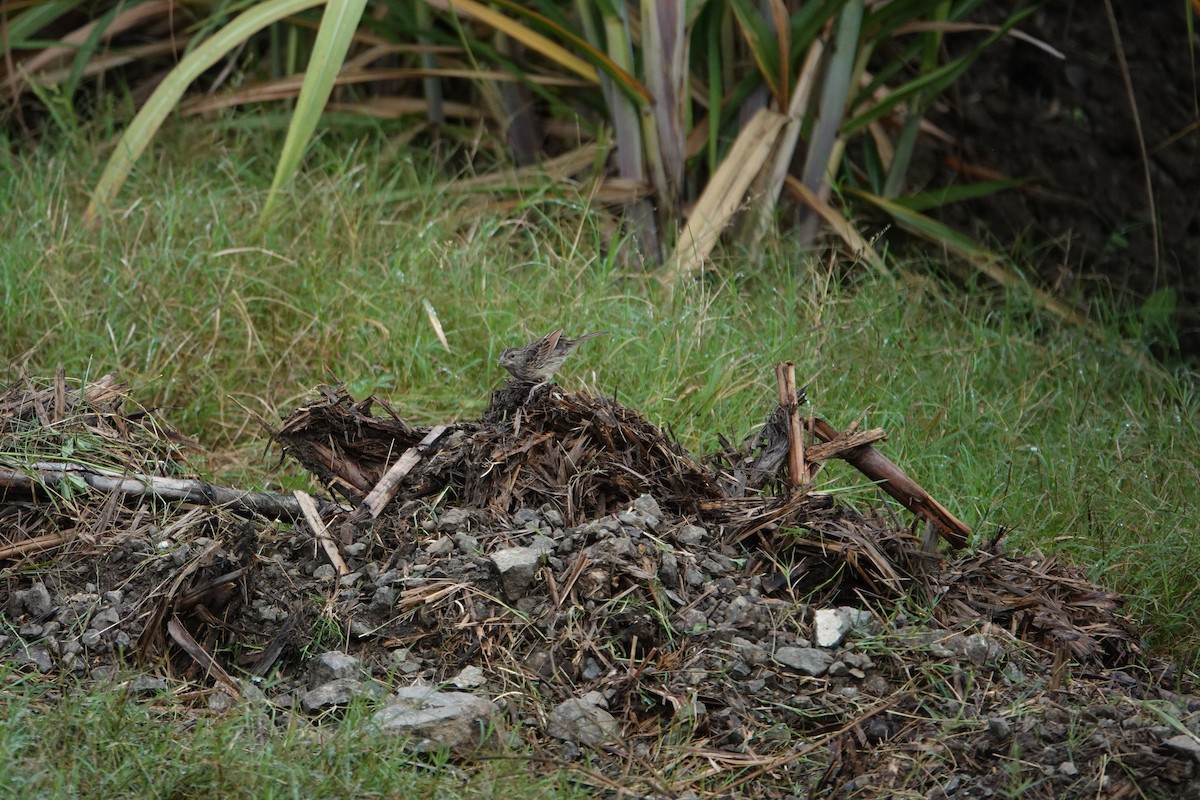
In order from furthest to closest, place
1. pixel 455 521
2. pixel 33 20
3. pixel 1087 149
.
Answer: pixel 1087 149 → pixel 33 20 → pixel 455 521

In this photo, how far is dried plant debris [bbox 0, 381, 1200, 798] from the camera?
5.98ft

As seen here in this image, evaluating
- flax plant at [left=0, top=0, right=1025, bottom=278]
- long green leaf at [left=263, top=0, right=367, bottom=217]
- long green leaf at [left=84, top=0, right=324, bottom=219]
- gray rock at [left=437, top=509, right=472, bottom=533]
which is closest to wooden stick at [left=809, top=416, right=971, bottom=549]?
gray rock at [left=437, top=509, right=472, bottom=533]

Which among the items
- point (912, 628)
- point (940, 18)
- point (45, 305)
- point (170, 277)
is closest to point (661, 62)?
point (940, 18)

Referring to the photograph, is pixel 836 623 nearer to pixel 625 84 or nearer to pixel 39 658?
pixel 39 658

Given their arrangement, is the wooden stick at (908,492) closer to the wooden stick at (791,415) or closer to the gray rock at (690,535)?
the wooden stick at (791,415)

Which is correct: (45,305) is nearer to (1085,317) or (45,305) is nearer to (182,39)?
(182,39)

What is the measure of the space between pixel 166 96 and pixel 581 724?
2.37 m

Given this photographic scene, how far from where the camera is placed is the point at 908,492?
7.49 feet

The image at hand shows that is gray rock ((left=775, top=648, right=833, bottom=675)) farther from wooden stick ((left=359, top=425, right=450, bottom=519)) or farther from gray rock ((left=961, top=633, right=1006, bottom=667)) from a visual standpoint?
wooden stick ((left=359, top=425, right=450, bottom=519))

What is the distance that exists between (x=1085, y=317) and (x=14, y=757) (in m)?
3.26

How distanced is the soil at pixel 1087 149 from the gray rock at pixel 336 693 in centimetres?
297

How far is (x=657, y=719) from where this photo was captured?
1.88 metres

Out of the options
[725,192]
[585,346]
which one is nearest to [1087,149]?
[725,192]

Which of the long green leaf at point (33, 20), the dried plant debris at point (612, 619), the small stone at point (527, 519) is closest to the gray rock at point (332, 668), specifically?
the dried plant debris at point (612, 619)
